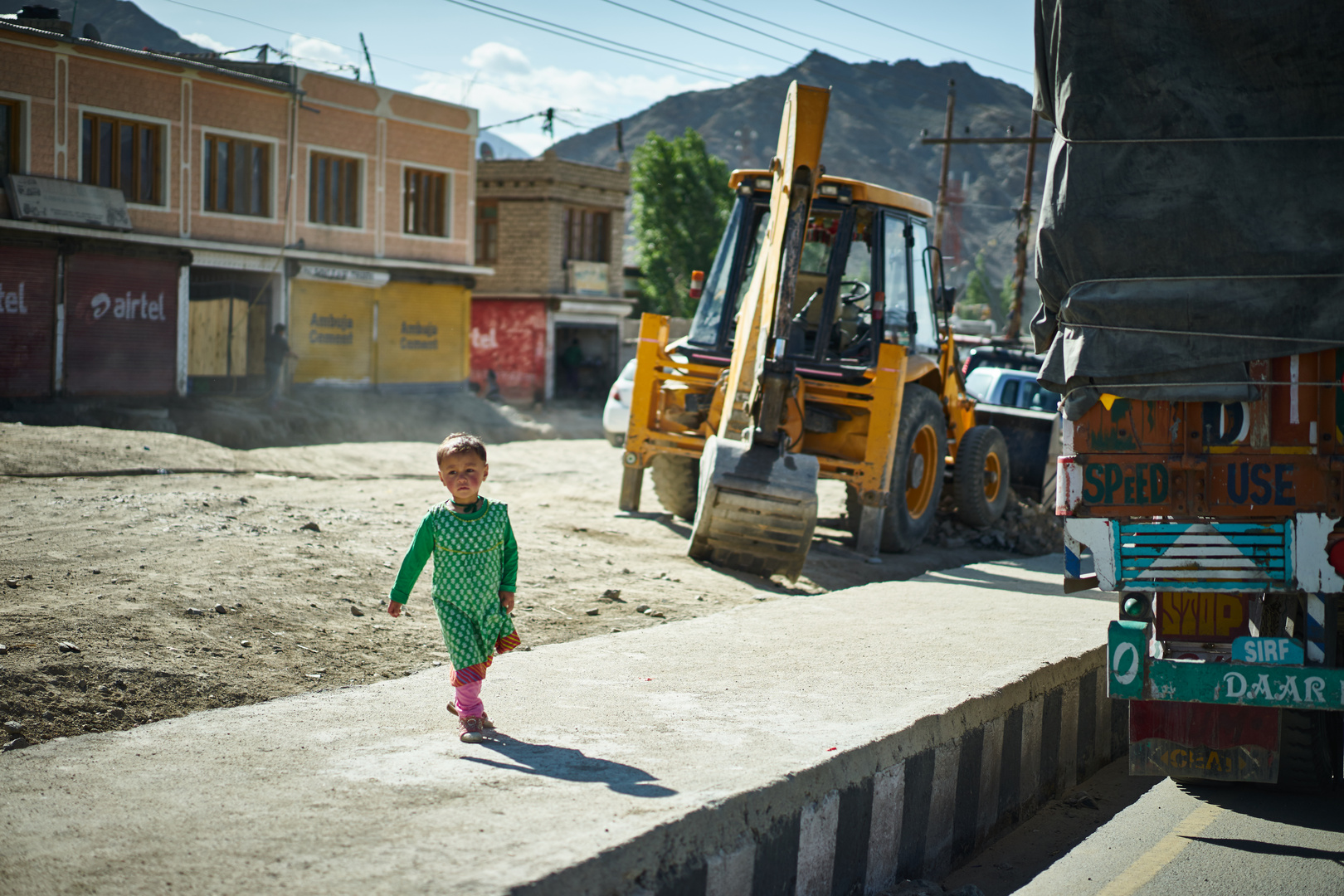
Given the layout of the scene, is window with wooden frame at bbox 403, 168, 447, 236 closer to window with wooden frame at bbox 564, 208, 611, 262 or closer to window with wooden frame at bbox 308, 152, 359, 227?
window with wooden frame at bbox 308, 152, 359, 227

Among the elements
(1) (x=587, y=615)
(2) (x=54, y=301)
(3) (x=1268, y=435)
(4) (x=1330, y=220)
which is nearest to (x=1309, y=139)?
(4) (x=1330, y=220)

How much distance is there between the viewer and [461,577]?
4699 mm

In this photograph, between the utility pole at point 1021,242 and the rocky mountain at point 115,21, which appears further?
the utility pole at point 1021,242

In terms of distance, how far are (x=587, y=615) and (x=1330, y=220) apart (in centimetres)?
464

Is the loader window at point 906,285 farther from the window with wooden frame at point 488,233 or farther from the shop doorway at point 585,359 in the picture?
the window with wooden frame at point 488,233

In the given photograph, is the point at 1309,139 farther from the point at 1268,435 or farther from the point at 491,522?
the point at 491,522

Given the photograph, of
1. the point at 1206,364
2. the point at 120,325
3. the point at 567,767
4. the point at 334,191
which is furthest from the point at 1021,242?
the point at 567,767

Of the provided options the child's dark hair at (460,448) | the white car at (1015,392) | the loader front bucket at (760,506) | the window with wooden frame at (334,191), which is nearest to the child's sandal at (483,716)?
the child's dark hair at (460,448)

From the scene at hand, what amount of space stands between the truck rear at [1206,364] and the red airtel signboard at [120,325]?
2176 centimetres

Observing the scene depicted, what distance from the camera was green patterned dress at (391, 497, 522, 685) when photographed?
4.68m

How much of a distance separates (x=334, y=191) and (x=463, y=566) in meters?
25.7

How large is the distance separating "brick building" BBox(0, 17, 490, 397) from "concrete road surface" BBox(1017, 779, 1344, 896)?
21.5 metres

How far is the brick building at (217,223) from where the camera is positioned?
73.1 feet

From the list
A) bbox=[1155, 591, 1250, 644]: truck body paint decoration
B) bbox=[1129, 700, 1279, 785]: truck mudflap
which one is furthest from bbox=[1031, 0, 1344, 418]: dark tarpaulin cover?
bbox=[1129, 700, 1279, 785]: truck mudflap
